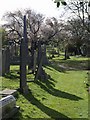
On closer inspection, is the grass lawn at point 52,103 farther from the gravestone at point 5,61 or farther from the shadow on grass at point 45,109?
the gravestone at point 5,61

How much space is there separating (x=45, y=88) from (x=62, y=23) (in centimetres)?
3822

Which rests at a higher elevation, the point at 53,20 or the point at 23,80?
the point at 53,20

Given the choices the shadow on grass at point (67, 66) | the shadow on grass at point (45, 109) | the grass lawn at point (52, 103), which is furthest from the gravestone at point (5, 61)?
the shadow on grass at point (45, 109)

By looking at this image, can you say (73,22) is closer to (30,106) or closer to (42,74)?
(42,74)

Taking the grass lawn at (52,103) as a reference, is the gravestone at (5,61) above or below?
above

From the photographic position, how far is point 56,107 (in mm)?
9984

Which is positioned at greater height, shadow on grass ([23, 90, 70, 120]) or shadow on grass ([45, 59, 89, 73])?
shadow on grass ([23, 90, 70, 120])

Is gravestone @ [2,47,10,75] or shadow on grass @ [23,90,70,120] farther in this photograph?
gravestone @ [2,47,10,75]

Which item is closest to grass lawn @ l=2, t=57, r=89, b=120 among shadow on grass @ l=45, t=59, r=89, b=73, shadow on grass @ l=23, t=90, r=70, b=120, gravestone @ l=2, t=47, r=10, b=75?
shadow on grass @ l=23, t=90, r=70, b=120

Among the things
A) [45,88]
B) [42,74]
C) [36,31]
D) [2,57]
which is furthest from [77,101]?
[36,31]

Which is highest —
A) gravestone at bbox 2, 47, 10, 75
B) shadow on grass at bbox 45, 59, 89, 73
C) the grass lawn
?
gravestone at bbox 2, 47, 10, 75

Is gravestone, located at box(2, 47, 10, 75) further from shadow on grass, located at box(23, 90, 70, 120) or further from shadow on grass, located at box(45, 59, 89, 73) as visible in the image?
shadow on grass, located at box(23, 90, 70, 120)

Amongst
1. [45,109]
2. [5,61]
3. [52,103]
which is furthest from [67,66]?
[45,109]

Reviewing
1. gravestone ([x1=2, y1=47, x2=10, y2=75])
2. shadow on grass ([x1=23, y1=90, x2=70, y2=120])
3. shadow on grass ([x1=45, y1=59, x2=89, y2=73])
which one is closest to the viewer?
shadow on grass ([x1=23, y1=90, x2=70, y2=120])
